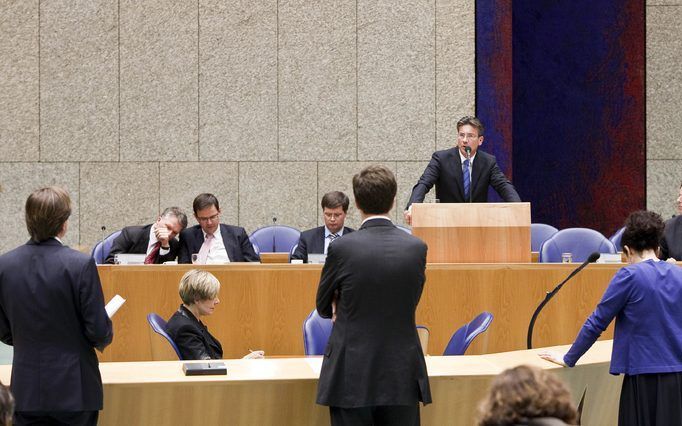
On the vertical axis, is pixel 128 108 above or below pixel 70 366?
above

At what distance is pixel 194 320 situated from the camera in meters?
5.28

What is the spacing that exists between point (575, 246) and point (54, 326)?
5264 millimetres

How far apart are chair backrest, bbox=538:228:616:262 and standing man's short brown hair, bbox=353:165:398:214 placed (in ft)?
14.2

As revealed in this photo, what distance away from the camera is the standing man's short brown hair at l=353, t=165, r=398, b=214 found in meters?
3.91

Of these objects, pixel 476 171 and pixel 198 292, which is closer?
pixel 198 292

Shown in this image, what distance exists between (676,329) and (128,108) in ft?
26.0

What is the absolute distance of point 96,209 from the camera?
1089 cm

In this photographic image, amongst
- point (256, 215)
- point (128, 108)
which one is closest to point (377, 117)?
point (256, 215)

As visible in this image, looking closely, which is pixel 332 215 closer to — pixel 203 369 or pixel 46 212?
pixel 203 369

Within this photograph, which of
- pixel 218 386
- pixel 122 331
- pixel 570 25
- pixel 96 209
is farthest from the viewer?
pixel 570 25

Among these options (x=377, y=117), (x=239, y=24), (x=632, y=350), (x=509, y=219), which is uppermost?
(x=239, y=24)

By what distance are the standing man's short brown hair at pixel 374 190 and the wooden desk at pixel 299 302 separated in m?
2.76

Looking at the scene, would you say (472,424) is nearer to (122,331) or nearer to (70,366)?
(70,366)

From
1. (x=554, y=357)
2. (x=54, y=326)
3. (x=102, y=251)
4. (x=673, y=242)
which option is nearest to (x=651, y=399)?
(x=554, y=357)
